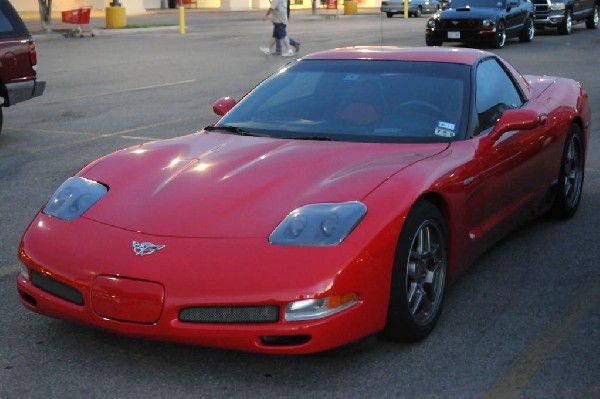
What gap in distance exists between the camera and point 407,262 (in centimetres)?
465

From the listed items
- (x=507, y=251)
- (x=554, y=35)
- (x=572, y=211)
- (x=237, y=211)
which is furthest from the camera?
(x=554, y=35)

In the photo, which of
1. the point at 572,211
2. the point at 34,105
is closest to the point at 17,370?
the point at 572,211

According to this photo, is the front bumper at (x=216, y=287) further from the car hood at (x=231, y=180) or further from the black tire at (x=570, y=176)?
the black tire at (x=570, y=176)

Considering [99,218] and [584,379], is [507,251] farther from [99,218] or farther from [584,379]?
[99,218]

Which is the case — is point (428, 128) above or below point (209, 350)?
above

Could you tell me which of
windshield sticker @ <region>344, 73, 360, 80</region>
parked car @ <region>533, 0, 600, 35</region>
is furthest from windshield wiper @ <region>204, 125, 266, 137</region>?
parked car @ <region>533, 0, 600, 35</region>

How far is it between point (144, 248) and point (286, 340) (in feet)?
2.42

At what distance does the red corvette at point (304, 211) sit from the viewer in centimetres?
425

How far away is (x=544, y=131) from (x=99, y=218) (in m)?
3.18

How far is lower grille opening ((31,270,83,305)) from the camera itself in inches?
175

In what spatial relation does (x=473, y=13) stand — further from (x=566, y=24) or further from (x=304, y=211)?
(x=304, y=211)

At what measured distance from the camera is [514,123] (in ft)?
18.7

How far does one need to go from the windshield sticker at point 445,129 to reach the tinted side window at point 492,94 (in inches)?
8.4

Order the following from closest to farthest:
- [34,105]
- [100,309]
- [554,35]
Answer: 1. [100,309]
2. [34,105]
3. [554,35]
